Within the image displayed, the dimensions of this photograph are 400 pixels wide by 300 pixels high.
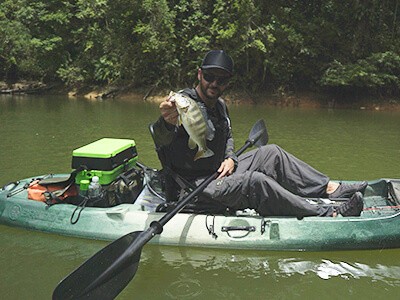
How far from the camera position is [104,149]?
13.6 feet

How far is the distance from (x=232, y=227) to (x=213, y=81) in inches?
46.3

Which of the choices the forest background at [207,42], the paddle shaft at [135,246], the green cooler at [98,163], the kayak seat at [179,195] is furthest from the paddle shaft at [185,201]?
the forest background at [207,42]

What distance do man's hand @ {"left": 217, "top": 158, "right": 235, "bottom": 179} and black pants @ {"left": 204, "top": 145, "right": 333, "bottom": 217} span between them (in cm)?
5

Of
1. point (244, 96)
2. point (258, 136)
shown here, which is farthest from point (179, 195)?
point (244, 96)

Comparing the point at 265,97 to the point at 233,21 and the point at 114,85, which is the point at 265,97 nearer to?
the point at 233,21

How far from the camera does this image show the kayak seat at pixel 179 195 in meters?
3.70

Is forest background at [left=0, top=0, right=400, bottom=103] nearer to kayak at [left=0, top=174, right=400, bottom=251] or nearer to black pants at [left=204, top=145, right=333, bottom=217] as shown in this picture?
black pants at [left=204, top=145, right=333, bottom=217]

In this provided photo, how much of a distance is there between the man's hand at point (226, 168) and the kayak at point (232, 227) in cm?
35

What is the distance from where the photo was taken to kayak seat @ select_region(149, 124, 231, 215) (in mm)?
3703

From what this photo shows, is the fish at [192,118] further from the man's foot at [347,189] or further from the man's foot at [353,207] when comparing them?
the man's foot at [347,189]

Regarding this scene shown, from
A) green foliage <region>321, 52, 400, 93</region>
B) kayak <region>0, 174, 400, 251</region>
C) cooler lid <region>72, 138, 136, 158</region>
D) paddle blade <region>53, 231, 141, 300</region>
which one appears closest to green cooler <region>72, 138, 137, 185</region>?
cooler lid <region>72, 138, 136, 158</region>

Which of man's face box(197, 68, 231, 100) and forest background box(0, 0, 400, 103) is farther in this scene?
forest background box(0, 0, 400, 103)

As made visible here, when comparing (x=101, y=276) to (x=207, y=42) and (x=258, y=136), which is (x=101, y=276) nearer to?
(x=258, y=136)

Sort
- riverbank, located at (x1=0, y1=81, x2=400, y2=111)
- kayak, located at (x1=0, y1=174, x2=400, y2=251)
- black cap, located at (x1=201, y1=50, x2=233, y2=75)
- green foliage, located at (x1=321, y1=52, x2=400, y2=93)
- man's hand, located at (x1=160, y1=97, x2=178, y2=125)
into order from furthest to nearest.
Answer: riverbank, located at (x1=0, y1=81, x2=400, y2=111), green foliage, located at (x1=321, y1=52, x2=400, y2=93), kayak, located at (x1=0, y1=174, x2=400, y2=251), black cap, located at (x1=201, y1=50, x2=233, y2=75), man's hand, located at (x1=160, y1=97, x2=178, y2=125)
